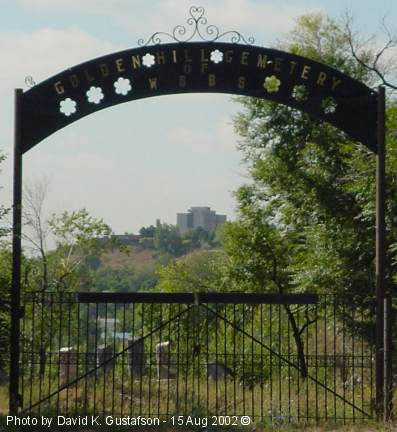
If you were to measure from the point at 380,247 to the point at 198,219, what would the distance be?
9572 centimetres

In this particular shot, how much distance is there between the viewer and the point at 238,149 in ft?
112

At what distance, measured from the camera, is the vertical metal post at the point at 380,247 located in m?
12.4

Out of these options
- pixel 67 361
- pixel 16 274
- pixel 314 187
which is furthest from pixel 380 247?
pixel 314 187

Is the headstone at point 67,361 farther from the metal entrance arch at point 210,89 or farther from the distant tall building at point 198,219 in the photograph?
the distant tall building at point 198,219

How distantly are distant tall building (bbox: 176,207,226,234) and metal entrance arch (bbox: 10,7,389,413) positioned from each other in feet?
275

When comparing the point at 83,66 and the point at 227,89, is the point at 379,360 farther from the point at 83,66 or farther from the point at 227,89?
the point at 83,66

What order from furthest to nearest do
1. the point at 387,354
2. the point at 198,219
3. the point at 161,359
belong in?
1. the point at 198,219
2. the point at 161,359
3. the point at 387,354

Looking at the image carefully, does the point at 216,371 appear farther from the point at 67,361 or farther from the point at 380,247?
the point at 380,247

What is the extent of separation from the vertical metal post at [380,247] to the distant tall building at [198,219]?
83883 millimetres

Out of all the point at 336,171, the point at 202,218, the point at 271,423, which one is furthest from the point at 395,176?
the point at 202,218

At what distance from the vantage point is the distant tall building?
100200mm

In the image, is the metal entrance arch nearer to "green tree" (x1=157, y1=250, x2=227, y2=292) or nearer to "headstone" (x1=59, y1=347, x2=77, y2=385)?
"headstone" (x1=59, y1=347, x2=77, y2=385)

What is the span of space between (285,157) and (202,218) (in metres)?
75.5

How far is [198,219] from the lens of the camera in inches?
4262
